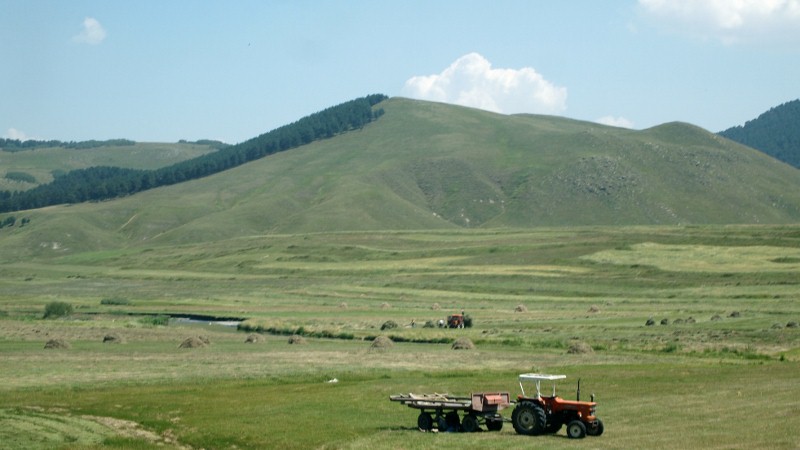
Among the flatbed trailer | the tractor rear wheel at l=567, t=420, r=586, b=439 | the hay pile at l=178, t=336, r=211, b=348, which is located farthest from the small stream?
the tractor rear wheel at l=567, t=420, r=586, b=439

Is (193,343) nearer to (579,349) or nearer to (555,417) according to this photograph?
(579,349)

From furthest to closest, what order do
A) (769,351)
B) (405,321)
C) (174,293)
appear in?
1. (174,293)
2. (405,321)
3. (769,351)

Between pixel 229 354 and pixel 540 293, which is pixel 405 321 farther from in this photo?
pixel 540 293

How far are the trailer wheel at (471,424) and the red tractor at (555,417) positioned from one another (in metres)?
1.38

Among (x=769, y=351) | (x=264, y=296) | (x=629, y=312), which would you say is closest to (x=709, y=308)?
(x=629, y=312)

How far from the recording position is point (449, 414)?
3244 centimetres

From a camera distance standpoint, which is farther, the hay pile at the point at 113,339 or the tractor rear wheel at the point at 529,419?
the hay pile at the point at 113,339

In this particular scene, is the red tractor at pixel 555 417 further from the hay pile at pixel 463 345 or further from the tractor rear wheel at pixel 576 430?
the hay pile at pixel 463 345

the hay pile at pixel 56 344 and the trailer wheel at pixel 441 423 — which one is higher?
the trailer wheel at pixel 441 423

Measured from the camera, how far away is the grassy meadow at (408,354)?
107 feet

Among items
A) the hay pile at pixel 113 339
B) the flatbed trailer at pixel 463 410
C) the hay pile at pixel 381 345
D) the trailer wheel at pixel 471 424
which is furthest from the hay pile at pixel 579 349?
the hay pile at pixel 113 339

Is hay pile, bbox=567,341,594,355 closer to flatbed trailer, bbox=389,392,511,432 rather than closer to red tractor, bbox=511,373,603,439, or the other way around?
flatbed trailer, bbox=389,392,511,432

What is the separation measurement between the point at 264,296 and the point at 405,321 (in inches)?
1654

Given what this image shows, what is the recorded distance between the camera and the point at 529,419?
30594mm
